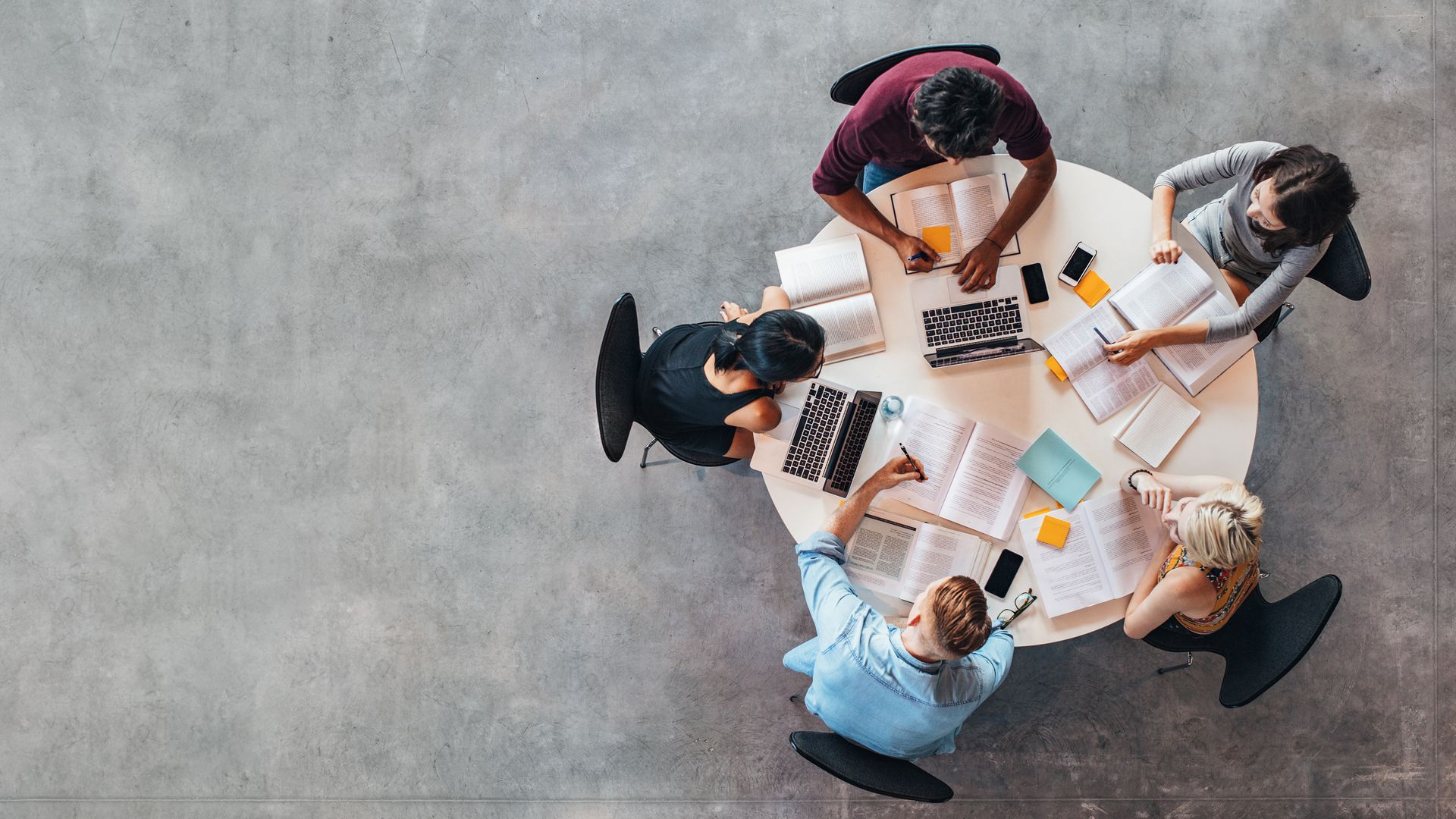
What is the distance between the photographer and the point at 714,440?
8.39 ft

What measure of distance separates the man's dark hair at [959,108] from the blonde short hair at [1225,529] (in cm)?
109

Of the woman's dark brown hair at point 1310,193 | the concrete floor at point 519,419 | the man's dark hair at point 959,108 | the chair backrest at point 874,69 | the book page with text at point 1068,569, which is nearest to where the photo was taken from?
the man's dark hair at point 959,108

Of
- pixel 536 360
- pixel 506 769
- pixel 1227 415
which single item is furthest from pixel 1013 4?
pixel 506 769

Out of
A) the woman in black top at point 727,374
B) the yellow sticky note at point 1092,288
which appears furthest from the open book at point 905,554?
the yellow sticky note at point 1092,288

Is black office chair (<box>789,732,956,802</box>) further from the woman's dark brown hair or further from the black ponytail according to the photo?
the woman's dark brown hair

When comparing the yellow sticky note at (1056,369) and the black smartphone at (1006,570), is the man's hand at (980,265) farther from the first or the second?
the black smartphone at (1006,570)

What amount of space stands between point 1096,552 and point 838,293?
1.03 m

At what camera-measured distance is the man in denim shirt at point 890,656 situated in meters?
2.01

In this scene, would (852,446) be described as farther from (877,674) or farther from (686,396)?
(877,674)

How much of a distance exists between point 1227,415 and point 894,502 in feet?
3.19

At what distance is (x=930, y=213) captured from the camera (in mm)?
2338

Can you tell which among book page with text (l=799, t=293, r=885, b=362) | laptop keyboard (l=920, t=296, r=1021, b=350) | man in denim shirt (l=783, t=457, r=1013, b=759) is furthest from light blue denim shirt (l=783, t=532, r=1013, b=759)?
laptop keyboard (l=920, t=296, r=1021, b=350)

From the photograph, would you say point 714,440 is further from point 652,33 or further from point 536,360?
point 652,33

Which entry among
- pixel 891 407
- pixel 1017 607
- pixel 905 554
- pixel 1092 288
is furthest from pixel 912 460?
pixel 1092 288
